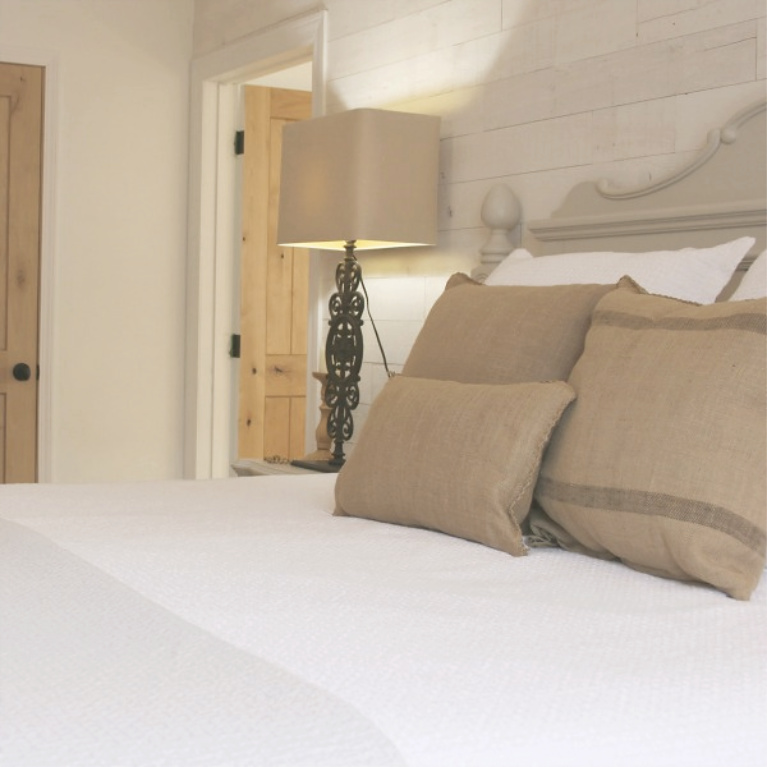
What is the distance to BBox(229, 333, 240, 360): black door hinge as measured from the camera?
4473 mm

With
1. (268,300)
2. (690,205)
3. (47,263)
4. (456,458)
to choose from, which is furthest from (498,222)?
(47,263)

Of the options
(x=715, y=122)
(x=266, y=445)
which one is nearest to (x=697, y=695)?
(x=715, y=122)

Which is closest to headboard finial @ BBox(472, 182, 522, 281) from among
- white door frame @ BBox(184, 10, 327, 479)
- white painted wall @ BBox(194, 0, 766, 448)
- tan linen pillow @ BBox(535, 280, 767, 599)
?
white painted wall @ BBox(194, 0, 766, 448)

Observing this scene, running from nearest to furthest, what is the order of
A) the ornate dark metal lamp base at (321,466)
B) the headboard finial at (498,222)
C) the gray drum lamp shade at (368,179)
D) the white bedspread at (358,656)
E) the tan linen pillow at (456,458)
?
the white bedspread at (358,656)
the tan linen pillow at (456,458)
the headboard finial at (498,222)
the gray drum lamp shade at (368,179)
the ornate dark metal lamp base at (321,466)

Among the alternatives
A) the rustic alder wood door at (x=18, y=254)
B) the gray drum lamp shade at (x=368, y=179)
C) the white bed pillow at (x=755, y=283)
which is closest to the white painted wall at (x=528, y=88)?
the gray drum lamp shade at (x=368, y=179)

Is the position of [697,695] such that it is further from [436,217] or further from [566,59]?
[436,217]

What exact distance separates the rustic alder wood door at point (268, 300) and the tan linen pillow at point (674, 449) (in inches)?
112

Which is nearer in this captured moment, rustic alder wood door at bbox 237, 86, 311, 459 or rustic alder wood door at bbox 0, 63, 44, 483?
rustic alder wood door at bbox 0, 63, 44, 483

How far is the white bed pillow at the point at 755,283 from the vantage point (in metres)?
1.80

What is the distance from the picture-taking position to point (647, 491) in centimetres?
153

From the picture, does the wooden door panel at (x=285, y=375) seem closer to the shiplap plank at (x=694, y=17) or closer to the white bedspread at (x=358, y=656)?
the shiplap plank at (x=694, y=17)

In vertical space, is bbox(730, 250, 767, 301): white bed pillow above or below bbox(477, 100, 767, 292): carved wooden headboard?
below

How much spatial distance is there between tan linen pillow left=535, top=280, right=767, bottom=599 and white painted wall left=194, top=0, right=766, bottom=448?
37.6 inches

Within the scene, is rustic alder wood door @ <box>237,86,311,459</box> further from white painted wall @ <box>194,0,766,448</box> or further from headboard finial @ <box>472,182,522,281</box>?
headboard finial @ <box>472,182,522,281</box>
